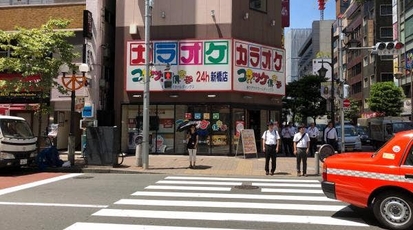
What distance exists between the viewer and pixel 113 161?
53.7 ft


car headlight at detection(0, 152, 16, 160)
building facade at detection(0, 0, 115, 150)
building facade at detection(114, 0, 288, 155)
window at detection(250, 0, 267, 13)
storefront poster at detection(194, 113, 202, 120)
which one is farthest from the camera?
window at detection(250, 0, 267, 13)

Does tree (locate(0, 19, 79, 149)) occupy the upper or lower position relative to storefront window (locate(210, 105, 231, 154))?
upper

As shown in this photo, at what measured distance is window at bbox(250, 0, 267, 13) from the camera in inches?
925

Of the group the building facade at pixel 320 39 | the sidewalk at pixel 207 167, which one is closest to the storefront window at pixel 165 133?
the sidewalk at pixel 207 167

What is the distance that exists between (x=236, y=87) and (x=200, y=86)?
6.00 ft

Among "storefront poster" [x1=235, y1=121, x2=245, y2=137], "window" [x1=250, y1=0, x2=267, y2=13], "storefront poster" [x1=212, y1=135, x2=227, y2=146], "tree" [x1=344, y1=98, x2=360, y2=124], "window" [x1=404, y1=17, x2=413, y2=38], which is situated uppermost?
"window" [x1=404, y1=17, x2=413, y2=38]

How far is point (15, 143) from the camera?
48.5 feet

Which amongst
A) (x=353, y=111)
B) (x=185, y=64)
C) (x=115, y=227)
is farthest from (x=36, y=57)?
(x=353, y=111)

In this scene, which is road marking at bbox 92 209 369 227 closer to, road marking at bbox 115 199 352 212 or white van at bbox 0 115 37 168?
road marking at bbox 115 199 352 212

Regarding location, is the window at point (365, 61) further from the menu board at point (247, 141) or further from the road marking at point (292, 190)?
the road marking at point (292, 190)

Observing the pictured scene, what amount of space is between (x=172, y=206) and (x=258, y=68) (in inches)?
578

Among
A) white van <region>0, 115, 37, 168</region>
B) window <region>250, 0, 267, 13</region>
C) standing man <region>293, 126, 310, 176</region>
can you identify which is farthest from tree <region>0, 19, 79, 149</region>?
window <region>250, 0, 267, 13</region>

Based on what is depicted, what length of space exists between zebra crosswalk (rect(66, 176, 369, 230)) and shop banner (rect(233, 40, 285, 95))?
10.2m

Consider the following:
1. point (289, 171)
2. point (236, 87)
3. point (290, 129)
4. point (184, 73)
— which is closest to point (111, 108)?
point (184, 73)
